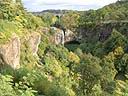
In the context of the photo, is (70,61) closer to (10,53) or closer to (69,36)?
(10,53)

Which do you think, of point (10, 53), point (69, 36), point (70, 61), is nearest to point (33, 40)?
point (10, 53)

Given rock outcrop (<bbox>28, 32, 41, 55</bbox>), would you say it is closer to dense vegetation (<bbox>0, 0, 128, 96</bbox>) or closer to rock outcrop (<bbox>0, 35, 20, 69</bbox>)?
dense vegetation (<bbox>0, 0, 128, 96</bbox>)

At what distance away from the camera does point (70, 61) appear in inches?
1769

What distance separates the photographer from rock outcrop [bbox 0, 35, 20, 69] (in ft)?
67.7

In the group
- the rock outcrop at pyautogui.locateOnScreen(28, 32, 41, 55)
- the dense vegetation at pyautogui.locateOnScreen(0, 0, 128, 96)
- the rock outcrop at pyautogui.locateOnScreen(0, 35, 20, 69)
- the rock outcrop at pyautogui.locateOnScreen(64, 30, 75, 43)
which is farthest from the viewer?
the rock outcrop at pyautogui.locateOnScreen(64, 30, 75, 43)

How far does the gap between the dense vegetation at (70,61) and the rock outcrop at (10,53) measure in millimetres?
347

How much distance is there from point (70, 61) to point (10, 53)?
23.5m

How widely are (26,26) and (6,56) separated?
12.6m

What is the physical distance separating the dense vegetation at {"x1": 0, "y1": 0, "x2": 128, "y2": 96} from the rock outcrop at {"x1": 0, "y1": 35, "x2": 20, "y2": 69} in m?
0.35

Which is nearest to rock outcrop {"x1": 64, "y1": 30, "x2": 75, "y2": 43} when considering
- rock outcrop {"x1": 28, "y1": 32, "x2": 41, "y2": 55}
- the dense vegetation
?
the dense vegetation

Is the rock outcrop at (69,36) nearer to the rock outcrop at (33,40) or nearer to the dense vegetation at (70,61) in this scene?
the dense vegetation at (70,61)

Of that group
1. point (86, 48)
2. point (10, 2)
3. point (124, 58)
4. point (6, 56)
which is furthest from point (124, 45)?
point (6, 56)

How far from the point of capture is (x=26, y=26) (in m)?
33.5

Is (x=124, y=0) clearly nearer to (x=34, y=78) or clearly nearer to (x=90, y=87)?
(x=90, y=87)
